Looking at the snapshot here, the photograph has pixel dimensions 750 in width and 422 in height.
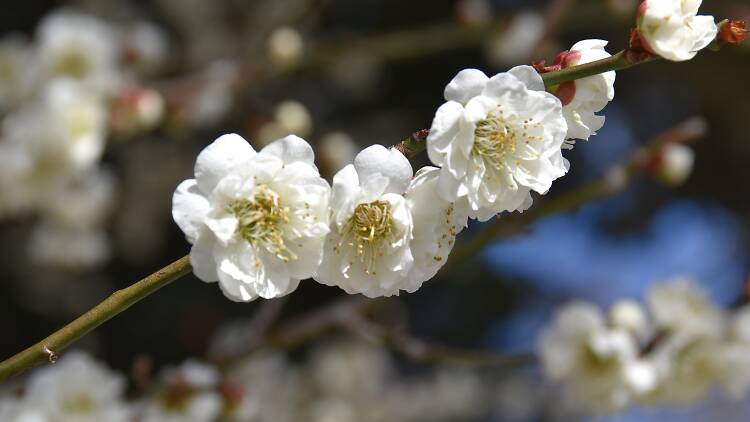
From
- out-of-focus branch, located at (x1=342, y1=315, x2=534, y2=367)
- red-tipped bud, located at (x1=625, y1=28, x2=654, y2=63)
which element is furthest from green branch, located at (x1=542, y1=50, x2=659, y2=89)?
out-of-focus branch, located at (x1=342, y1=315, x2=534, y2=367)

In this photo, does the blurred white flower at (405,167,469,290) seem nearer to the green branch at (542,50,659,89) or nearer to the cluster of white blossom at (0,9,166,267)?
the green branch at (542,50,659,89)

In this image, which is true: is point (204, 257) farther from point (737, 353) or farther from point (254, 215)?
point (737, 353)

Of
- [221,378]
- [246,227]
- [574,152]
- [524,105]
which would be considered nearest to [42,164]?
[221,378]

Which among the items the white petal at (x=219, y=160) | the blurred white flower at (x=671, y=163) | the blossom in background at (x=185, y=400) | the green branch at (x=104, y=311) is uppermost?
the blurred white flower at (x=671, y=163)

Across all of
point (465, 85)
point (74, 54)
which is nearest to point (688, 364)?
point (465, 85)

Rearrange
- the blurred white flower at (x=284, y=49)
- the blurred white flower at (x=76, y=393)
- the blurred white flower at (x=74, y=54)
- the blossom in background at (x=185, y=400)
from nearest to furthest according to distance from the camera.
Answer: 1. the blurred white flower at (x=76, y=393)
2. the blossom in background at (x=185, y=400)
3. the blurred white flower at (x=74, y=54)
4. the blurred white flower at (x=284, y=49)

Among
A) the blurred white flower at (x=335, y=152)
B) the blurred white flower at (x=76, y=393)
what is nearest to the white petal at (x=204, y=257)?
the blurred white flower at (x=76, y=393)

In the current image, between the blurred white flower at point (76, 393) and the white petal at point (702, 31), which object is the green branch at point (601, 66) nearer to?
the white petal at point (702, 31)
